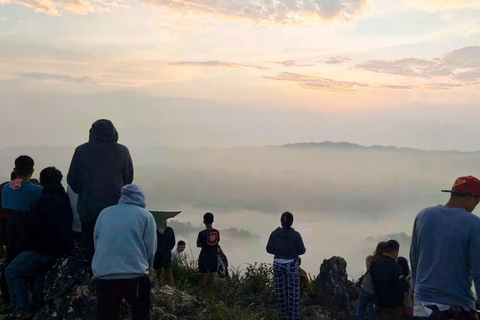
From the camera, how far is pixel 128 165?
6.12 metres

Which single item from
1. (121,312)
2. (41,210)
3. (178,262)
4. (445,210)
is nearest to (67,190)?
(41,210)

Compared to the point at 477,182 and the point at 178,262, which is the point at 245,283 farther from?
the point at 477,182

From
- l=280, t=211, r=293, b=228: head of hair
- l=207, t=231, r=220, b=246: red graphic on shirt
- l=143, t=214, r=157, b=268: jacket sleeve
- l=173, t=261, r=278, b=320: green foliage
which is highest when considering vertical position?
l=143, t=214, r=157, b=268: jacket sleeve

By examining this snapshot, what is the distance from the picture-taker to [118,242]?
5.03 metres

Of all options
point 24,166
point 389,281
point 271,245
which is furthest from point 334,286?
point 24,166

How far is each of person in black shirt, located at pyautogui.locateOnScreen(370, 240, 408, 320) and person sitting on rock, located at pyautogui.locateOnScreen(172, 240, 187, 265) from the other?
5376 millimetres

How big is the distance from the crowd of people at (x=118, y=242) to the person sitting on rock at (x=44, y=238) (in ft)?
0.04

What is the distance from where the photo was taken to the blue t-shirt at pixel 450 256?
14.2ft

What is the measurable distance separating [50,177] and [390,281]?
416 cm

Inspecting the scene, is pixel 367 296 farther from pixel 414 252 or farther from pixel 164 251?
pixel 414 252

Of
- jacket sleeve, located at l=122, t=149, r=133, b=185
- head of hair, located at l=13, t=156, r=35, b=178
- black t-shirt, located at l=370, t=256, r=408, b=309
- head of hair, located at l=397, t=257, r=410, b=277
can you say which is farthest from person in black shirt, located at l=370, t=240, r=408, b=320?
head of hair, located at l=13, t=156, r=35, b=178

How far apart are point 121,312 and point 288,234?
385 cm

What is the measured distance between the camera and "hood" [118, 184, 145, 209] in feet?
16.8

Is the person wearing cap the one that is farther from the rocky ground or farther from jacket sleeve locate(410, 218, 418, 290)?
the rocky ground
